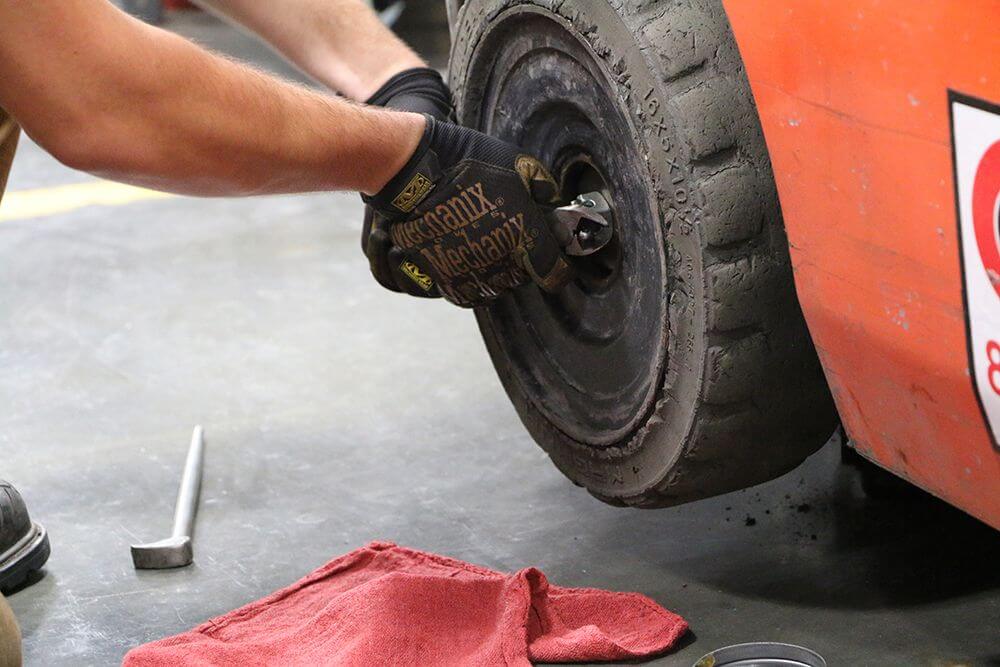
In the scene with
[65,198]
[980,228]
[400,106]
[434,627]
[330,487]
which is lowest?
[434,627]

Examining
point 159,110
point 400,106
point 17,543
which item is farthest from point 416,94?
point 17,543

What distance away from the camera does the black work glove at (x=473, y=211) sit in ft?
5.66

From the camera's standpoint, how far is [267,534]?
6.78 feet

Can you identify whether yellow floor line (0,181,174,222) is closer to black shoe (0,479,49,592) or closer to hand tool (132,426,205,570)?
hand tool (132,426,205,570)

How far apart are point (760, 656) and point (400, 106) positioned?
930mm

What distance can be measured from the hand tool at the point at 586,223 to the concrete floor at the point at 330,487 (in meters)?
0.46

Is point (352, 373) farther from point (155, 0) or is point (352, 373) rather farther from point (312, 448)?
point (155, 0)

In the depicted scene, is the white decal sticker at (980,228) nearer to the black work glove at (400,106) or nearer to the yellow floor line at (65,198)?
the black work glove at (400,106)

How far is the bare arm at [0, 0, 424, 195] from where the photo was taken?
1.32m

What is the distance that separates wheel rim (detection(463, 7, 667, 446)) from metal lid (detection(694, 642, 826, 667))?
30cm

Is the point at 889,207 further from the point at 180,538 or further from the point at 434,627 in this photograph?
the point at 180,538

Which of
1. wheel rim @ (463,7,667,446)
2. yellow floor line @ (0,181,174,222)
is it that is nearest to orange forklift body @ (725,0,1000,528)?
wheel rim @ (463,7,667,446)

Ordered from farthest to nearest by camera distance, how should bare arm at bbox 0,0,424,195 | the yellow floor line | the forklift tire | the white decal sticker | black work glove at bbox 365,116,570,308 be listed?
the yellow floor line < black work glove at bbox 365,116,570,308 < the forklift tire < bare arm at bbox 0,0,424,195 < the white decal sticker

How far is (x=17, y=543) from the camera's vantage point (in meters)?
1.95
